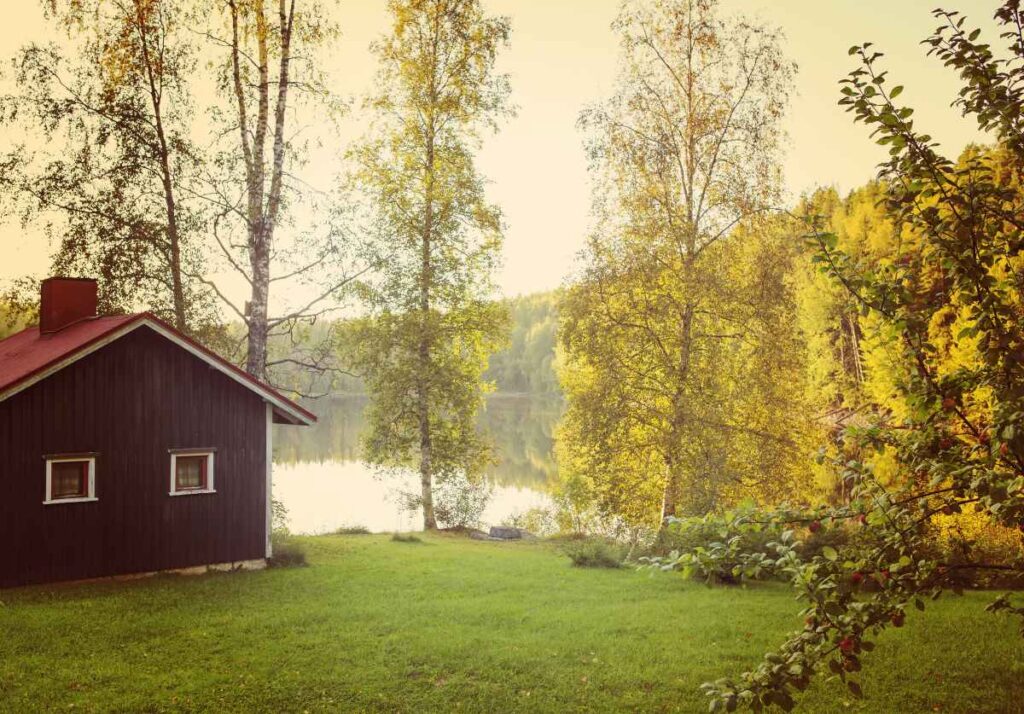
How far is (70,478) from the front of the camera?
14781 millimetres

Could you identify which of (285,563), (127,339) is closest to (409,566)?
(285,563)

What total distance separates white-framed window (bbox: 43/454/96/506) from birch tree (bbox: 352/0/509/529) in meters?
10.4

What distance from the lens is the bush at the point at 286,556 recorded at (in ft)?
57.3

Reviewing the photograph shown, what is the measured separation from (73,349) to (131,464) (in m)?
2.72

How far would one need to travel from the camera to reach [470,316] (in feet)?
83.1

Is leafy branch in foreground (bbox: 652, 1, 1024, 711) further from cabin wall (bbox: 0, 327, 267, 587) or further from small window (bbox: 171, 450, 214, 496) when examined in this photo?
small window (bbox: 171, 450, 214, 496)

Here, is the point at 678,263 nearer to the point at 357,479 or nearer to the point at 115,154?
the point at 115,154

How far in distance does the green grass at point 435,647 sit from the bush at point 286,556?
1081mm

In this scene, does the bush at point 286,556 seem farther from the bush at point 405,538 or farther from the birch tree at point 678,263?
the birch tree at point 678,263

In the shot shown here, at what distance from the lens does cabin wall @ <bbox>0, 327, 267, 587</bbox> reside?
556 inches

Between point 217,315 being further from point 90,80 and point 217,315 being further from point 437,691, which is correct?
point 437,691

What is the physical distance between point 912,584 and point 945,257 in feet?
6.25

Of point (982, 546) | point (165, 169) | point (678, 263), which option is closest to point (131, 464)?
point (165, 169)

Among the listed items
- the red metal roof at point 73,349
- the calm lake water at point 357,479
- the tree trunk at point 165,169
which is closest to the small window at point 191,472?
the red metal roof at point 73,349
